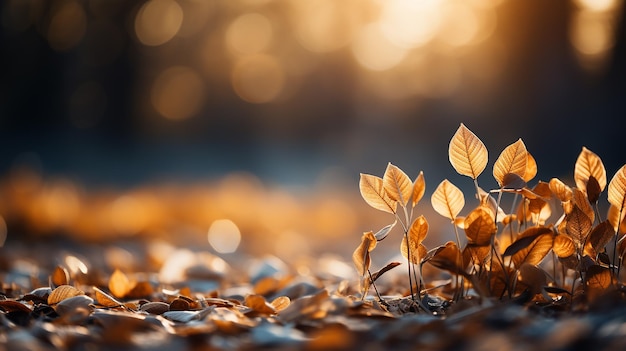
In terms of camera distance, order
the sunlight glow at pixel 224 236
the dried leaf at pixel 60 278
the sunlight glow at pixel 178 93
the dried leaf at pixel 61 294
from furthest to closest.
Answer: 1. the sunlight glow at pixel 178 93
2. the sunlight glow at pixel 224 236
3. the dried leaf at pixel 60 278
4. the dried leaf at pixel 61 294

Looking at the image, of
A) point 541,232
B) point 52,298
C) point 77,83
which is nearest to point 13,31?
point 77,83

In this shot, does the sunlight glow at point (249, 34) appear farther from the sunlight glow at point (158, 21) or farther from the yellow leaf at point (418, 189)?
the yellow leaf at point (418, 189)

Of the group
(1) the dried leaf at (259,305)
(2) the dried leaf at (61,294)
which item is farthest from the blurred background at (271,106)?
(1) the dried leaf at (259,305)

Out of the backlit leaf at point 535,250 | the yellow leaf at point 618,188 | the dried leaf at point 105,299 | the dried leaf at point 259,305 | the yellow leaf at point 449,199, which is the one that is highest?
the yellow leaf at point 449,199

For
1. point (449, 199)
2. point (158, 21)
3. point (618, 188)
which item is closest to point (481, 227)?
point (449, 199)

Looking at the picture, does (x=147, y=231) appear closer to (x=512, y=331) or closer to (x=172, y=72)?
(x=512, y=331)
